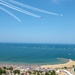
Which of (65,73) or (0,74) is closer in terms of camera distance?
(0,74)

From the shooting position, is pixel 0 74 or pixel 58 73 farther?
pixel 58 73

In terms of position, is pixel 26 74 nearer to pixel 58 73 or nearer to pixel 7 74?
pixel 7 74

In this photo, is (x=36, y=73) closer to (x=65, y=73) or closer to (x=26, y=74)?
(x=26, y=74)

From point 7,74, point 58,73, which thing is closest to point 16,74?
point 7,74

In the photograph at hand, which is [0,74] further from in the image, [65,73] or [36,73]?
[65,73]

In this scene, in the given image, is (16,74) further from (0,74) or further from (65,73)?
(65,73)

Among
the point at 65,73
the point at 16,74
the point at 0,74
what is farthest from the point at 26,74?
the point at 65,73

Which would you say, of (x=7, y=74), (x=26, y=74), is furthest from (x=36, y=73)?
(x=7, y=74)
